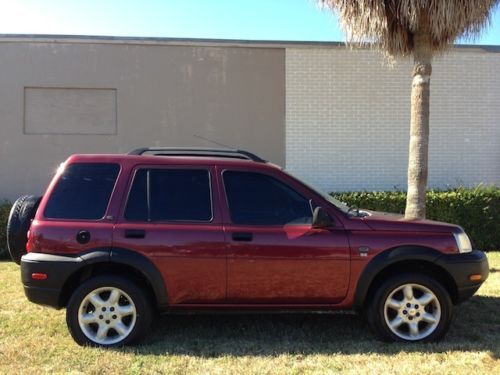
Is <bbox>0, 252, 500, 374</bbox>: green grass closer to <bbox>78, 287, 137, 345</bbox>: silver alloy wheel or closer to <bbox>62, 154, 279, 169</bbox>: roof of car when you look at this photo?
<bbox>78, 287, 137, 345</bbox>: silver alloy wheel

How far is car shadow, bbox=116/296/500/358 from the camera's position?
16.7ft

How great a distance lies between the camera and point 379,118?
466 inches

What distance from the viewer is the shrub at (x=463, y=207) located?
10711mm

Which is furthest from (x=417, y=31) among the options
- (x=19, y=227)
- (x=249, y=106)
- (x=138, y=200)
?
(x=19, y=227)

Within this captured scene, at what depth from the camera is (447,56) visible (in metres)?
12.0

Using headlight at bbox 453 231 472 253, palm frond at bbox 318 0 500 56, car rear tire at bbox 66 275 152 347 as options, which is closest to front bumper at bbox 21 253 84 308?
car rear tire at bbox 66 275 152 347

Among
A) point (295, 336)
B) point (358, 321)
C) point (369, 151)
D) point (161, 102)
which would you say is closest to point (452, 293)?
point (358, 321)

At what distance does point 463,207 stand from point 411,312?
6.17 m

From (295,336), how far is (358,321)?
35.1 inches

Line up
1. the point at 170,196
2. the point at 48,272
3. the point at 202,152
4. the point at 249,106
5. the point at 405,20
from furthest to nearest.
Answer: the point at 249,106 < the point at 405,20 < the point at 202,152 < the point at 170,196 < the point at 48,272

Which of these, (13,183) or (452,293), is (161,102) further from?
(452,293)

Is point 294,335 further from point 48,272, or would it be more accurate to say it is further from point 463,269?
point 48,272

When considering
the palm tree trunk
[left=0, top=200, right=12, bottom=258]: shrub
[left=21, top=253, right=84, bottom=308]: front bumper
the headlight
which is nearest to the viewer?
[left=21, top=253, right=84, bottom=308]: front bumper

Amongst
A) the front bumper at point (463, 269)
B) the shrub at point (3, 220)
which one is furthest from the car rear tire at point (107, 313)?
the shrub at point (3, 220)
